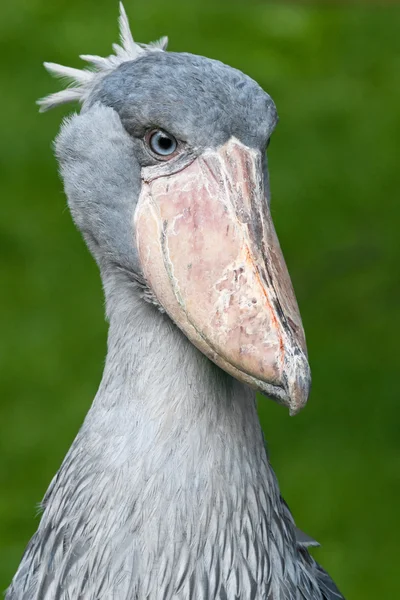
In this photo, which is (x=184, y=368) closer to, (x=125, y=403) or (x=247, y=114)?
(x=125, y=403)

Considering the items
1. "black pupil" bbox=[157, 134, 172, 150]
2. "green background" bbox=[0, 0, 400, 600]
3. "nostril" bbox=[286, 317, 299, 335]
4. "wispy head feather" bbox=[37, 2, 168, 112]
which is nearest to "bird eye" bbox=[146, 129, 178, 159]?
"black pupil" bbox=[157, 134, 172, 150]

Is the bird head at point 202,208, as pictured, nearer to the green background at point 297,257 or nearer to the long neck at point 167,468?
the long neck at point 167,468

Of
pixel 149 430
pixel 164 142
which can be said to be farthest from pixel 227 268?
pixel 149 430

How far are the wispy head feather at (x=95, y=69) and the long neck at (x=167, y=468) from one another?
53 centimetres

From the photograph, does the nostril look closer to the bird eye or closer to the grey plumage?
the grey plumage

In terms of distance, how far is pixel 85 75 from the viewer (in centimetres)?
297

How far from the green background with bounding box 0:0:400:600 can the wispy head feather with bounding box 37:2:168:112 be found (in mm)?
2855

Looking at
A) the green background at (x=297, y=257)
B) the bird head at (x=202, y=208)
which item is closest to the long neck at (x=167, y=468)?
the bird head at (x=202, y=208)

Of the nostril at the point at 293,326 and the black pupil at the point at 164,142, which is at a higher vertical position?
the black pupil at the point at 164,142

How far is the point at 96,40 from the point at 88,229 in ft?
24.9

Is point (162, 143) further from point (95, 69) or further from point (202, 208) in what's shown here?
point (95, 69)

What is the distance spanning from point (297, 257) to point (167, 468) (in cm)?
507

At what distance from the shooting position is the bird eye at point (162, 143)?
8.59 ft

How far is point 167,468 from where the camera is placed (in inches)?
107
